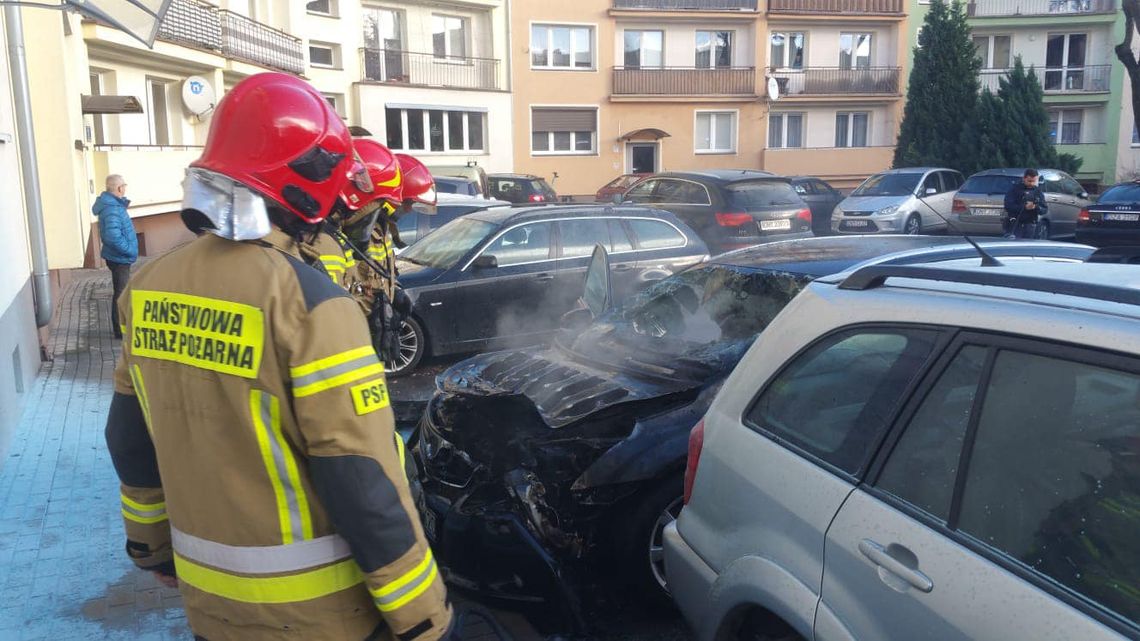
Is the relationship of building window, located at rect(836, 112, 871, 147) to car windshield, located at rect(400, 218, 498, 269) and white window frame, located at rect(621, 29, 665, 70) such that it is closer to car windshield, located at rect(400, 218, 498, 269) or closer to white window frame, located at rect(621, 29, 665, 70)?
white window frame, located at rect(621, 29, 665, 70)

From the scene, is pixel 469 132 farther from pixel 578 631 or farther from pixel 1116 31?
pixel 578 631

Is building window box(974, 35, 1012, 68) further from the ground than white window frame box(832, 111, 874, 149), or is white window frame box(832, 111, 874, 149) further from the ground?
building window box(974, 35, 1012, 68)

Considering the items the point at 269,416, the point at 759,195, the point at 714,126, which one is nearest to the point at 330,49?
the point at 714,126

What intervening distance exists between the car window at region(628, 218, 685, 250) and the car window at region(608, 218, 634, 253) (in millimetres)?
110

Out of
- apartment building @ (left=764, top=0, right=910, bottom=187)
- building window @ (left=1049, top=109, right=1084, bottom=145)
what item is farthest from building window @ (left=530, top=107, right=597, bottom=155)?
building window @ (left=1049, top=109, right=1084, bottom=145)

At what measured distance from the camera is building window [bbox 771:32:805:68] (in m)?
34.4

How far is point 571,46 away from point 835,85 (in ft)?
34.0

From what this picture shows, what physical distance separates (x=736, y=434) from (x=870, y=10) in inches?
1396

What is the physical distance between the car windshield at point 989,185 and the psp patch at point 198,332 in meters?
18.8

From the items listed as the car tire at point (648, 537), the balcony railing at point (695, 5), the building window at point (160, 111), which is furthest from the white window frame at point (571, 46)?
the car tire at point (648, 537)

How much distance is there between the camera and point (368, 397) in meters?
1.85

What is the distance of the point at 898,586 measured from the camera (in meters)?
1.96

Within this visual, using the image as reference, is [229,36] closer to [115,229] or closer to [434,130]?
[434,130]

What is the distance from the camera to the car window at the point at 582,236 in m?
8.84
